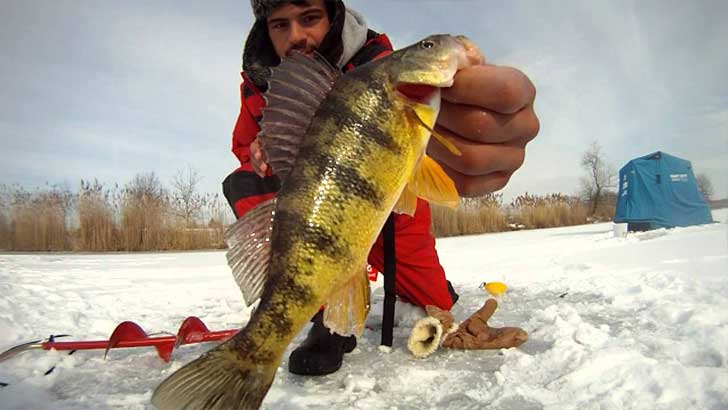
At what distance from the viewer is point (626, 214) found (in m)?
9.80

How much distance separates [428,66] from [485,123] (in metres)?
0.33

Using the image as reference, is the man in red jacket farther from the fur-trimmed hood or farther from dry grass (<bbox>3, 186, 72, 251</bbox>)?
dry grass (<bbox>3, 186, 72, 251</bbox>)

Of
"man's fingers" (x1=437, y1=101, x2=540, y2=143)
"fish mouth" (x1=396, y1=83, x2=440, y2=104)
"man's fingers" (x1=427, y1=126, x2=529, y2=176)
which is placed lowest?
Answer: "man's fingers" (x1=427, y1=126, x2=529, y2=176)

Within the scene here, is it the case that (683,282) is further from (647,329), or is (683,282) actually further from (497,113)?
(497,113)

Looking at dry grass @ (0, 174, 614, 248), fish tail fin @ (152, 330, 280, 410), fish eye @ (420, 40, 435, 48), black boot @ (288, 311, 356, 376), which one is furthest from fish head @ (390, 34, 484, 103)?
dry grass @ (0, 174, 614, 248)

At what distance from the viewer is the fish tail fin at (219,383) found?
111 cm

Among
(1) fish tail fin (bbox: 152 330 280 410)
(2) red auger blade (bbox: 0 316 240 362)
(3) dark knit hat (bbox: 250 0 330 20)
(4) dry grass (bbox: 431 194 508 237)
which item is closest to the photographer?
(1) fish tail fin (bbox: 152 330 280 410)

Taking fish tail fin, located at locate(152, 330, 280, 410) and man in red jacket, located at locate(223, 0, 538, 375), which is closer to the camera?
fish tail fin, located at locate(152, 330, 280, 410)

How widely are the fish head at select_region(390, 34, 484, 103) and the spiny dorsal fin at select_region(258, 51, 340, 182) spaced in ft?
0.82

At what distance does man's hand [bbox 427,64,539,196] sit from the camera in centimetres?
142

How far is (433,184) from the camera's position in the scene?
1.43 meters

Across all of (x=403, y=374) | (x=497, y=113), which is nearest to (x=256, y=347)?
(x=403, y=374)

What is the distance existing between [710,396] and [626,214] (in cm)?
967

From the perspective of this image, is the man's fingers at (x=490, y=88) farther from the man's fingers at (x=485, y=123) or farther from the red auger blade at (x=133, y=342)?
the red auger blade at (x=133, y=342)
